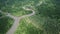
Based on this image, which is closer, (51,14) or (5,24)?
(5,24)

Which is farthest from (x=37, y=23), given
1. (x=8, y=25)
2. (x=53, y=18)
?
(x=8, y=25)

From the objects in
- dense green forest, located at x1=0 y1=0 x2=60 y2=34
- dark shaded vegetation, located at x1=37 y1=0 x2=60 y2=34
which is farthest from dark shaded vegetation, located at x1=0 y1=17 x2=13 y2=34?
dark shaded vegetation, located at x1=37 y1=0 x2=60 y2=34

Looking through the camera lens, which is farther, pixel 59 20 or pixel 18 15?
pixel 18 15

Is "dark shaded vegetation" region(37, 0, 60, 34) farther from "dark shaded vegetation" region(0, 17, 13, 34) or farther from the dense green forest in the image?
"dark shaded vegetation" region(0, 17, 13, 34)

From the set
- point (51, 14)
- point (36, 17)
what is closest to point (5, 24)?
point (36, 17)

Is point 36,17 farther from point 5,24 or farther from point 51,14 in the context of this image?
point 5,24

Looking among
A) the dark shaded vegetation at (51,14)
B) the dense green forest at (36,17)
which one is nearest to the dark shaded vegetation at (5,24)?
the dense green forest at (36,17)

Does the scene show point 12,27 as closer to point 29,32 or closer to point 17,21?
point 17,21

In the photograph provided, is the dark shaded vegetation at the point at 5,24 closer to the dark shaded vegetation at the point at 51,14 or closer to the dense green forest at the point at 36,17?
the dense green forest at the point at 36,17
